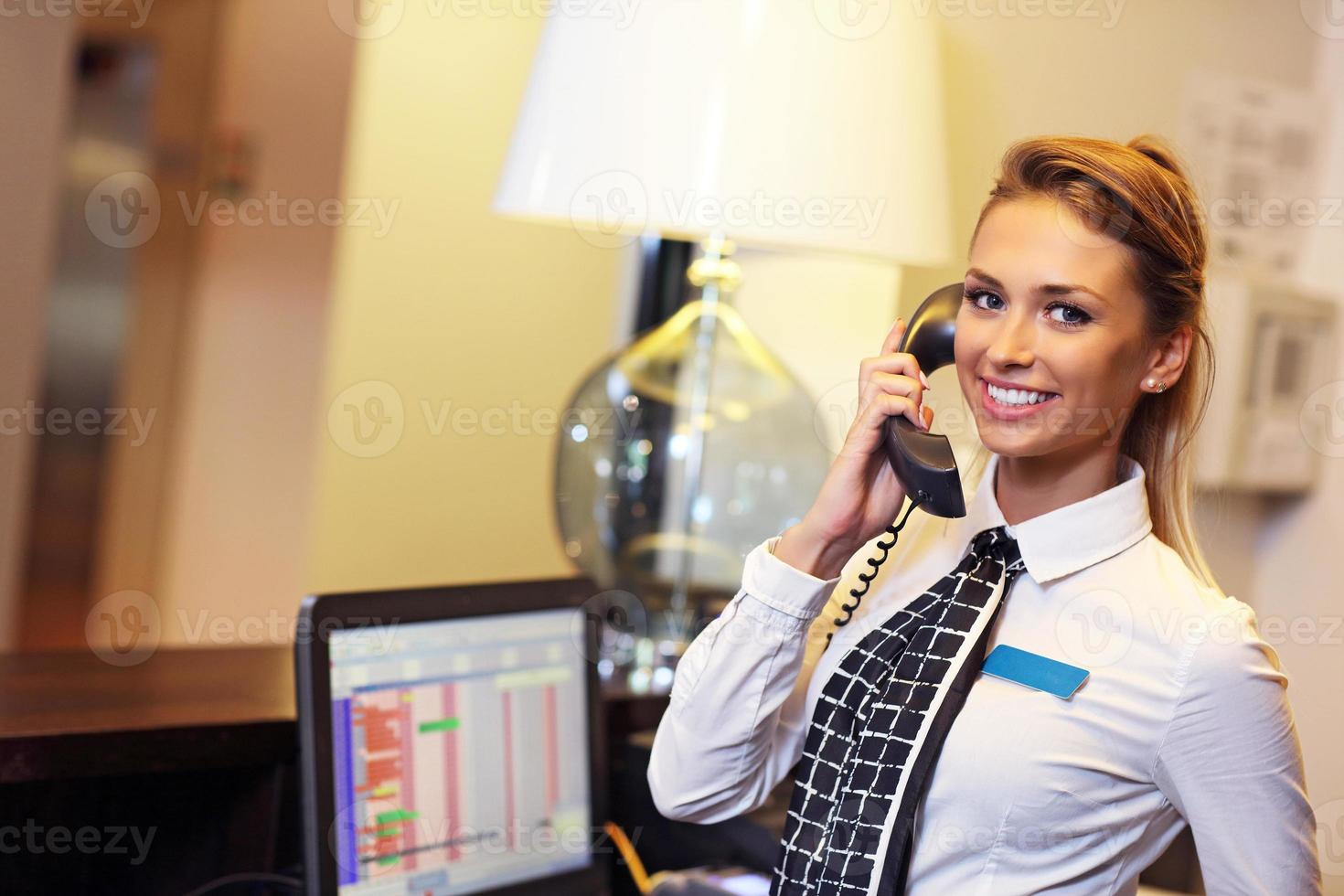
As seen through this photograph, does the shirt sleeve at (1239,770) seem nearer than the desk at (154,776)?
Yes

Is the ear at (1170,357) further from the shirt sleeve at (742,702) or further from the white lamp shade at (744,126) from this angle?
the white lamp shade at (744,126)

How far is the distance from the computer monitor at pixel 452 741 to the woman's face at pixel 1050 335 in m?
0.50

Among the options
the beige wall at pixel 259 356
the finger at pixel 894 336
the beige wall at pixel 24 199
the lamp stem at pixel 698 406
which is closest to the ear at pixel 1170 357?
the finger at pixel 894 336

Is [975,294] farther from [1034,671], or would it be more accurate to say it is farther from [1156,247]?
[1034,671]

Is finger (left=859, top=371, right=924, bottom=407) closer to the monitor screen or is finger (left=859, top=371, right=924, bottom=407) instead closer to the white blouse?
the white blouse

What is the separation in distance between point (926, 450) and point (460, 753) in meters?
0.51

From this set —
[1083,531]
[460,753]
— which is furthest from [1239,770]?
[460,753]

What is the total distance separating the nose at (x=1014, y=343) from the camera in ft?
3.30

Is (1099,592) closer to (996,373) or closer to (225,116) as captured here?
(996,373)

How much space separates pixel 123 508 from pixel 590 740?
Result: 2862mm

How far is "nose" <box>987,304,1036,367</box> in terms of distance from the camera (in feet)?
3.30

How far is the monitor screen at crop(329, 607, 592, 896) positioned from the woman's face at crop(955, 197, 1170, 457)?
1.66ft

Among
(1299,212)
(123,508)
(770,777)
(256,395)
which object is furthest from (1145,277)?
(123,508)

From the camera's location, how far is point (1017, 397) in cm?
102
